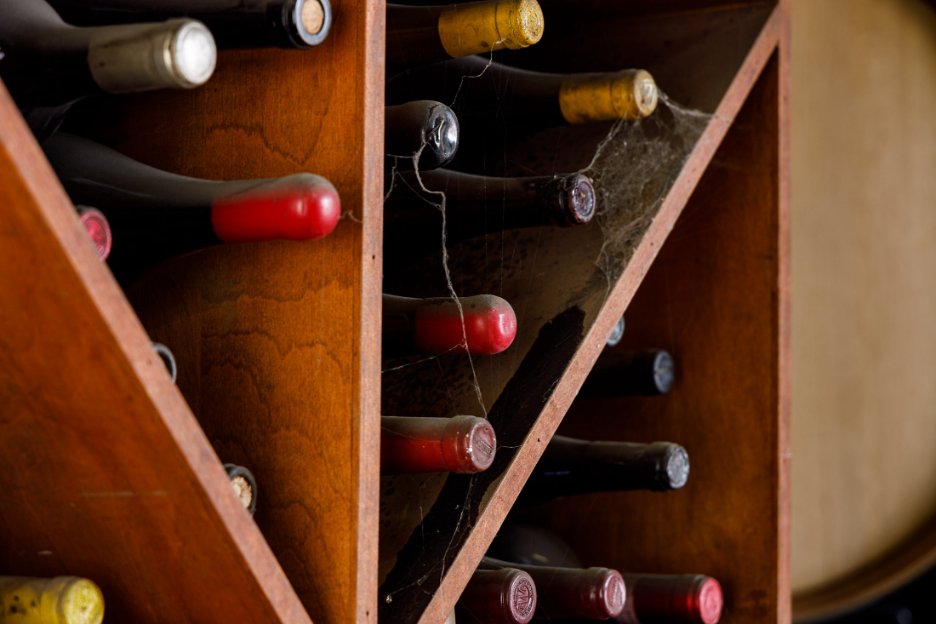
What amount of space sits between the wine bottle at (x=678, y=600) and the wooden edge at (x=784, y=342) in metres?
0.08

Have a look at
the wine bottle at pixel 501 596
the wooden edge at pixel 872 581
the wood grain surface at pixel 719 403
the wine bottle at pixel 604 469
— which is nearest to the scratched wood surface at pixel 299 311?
the wine bottle at pixel 501 596

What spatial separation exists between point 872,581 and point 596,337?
746mm

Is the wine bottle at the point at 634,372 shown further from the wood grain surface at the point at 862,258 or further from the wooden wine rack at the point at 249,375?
the wood grain surface at the point at 862,258

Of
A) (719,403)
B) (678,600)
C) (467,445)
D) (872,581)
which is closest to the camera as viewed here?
(467,445)

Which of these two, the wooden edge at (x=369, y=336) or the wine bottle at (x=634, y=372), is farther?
the wine bottle at (x=634, y=372)

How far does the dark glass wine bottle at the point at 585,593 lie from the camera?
529 mm

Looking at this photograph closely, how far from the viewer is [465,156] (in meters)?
0.61

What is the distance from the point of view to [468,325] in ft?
1.39

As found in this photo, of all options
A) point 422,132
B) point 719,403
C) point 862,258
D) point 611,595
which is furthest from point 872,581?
point 422,132

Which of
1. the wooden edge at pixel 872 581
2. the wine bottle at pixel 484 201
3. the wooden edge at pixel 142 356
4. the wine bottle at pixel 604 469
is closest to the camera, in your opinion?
the wooden edge at pixel 142 356

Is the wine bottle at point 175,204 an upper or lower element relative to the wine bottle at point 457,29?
lower

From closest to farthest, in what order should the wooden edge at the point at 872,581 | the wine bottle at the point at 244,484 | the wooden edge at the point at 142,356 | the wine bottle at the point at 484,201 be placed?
the wooden edge at the point at 142,356, the wine bottle at the point at 244,484, the wine bottle at the point at 484,201, the wooden edge at the point at 872,581

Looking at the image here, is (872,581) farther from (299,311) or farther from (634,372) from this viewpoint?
(299,311)

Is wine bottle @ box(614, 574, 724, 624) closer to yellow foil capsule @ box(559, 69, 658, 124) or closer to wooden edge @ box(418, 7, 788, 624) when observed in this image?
wooden edge @ box(418, 7, 788, 624)
